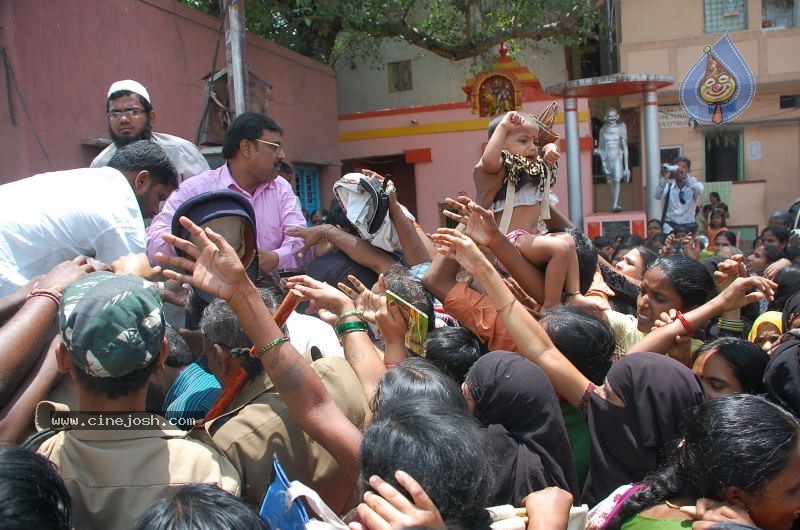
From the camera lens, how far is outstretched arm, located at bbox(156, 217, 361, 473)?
1811mm

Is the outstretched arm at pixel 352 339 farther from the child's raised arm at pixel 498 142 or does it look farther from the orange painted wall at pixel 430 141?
the orange painted wall at pixel 430 141

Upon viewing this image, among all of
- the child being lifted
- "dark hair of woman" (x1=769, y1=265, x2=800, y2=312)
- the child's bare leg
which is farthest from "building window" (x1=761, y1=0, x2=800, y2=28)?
the child's bare leg

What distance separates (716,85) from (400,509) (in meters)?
11.4

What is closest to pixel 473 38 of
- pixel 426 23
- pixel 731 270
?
pixel 426 23

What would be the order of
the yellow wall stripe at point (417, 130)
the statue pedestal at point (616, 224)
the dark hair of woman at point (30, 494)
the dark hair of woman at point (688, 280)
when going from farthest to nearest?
the yellow wall stripe at point (417, 130), the statue pedestal at point (616, 224), the dark hair of woman at point (688, 280), the dark hair of woman at point (30, 494)

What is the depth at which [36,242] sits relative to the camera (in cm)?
232

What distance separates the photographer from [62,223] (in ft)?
7.72

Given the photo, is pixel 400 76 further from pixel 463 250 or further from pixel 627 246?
pixel 463 250

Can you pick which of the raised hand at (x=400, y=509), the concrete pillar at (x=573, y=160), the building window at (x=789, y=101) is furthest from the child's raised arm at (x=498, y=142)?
the building window at (x=789, y=101)

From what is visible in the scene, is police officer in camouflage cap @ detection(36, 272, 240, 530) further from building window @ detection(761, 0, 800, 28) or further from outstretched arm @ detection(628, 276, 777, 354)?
building window @ detection(761, 0, 800, 28)

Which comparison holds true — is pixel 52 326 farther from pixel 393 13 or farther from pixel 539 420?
pixel 393 13

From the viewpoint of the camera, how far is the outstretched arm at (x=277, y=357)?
5.94 feet

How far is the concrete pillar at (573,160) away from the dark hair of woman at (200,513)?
11250 mm

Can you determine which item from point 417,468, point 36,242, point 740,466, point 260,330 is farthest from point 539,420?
point 36,242
